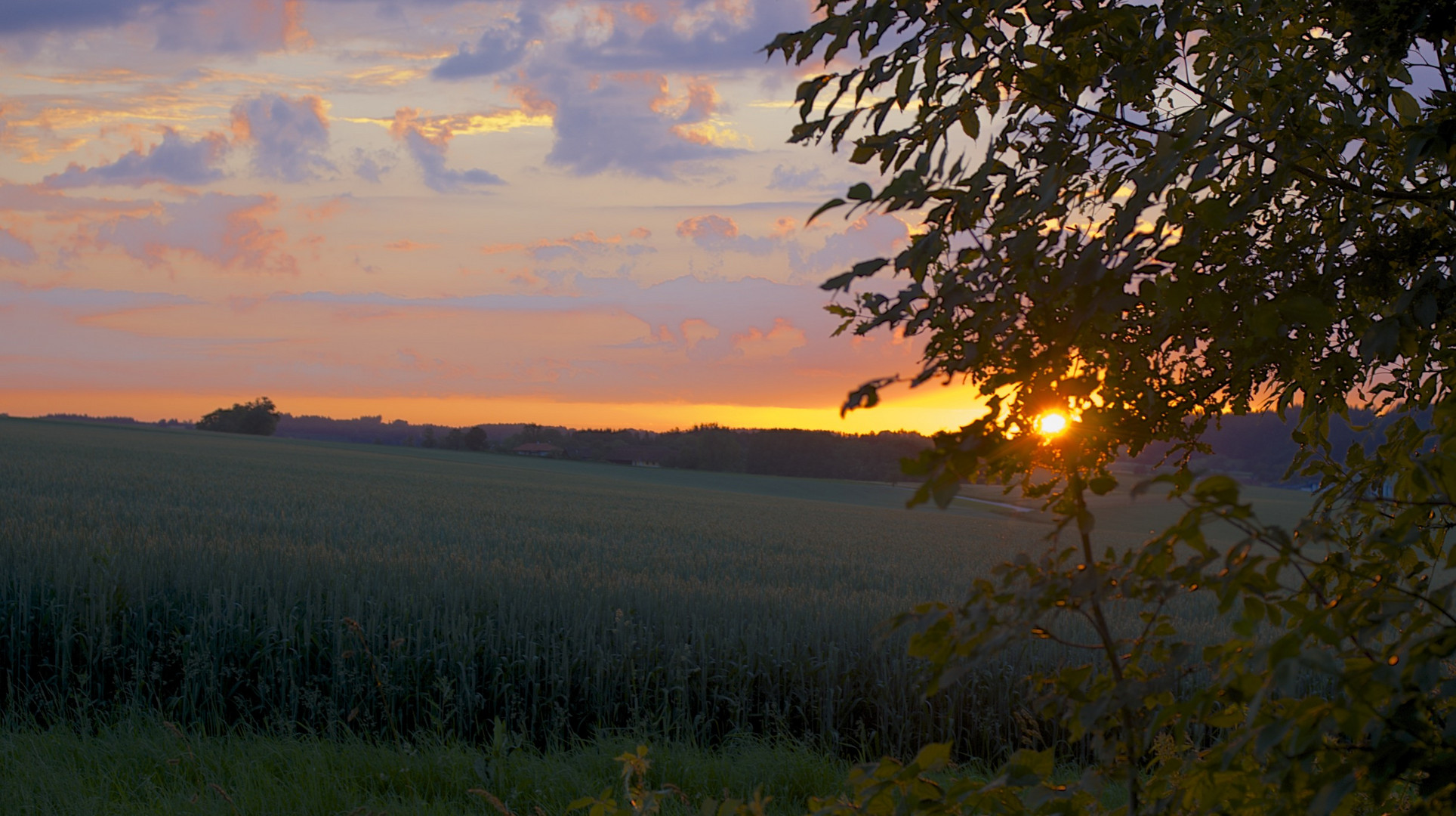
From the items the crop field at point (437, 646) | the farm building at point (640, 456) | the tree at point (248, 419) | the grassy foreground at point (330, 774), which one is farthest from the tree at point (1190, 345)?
the tree at point (248, 419)

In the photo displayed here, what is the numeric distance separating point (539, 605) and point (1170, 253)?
7385 mm

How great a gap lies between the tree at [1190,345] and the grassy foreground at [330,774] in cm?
363

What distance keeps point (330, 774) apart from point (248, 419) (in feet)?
386

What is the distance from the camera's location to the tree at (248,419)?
110 metres

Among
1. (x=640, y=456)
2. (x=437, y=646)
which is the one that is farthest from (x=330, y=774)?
(x=640, y=456)

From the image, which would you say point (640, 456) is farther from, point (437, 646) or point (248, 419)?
point (437, 646)

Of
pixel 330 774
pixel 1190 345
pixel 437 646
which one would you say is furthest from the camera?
pixel 437 646

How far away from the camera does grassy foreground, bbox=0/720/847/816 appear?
16.0 ft

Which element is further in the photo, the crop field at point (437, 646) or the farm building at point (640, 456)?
the farm building at point (640, 456)

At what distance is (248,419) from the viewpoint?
361 ft

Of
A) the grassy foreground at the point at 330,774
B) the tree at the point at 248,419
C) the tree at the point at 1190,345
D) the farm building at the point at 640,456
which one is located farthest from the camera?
the tree at the point at 248,419

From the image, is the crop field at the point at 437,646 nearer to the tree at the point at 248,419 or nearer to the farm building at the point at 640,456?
the farm building at the point at 640,456

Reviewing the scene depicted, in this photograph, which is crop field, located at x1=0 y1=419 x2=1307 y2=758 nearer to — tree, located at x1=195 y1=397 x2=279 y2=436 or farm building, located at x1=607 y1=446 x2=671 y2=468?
farm building, located at x1=607 y1=446 x2=671 y2=468

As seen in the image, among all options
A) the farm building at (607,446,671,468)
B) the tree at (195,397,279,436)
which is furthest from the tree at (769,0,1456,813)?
the tree at (195,397,279,436)
